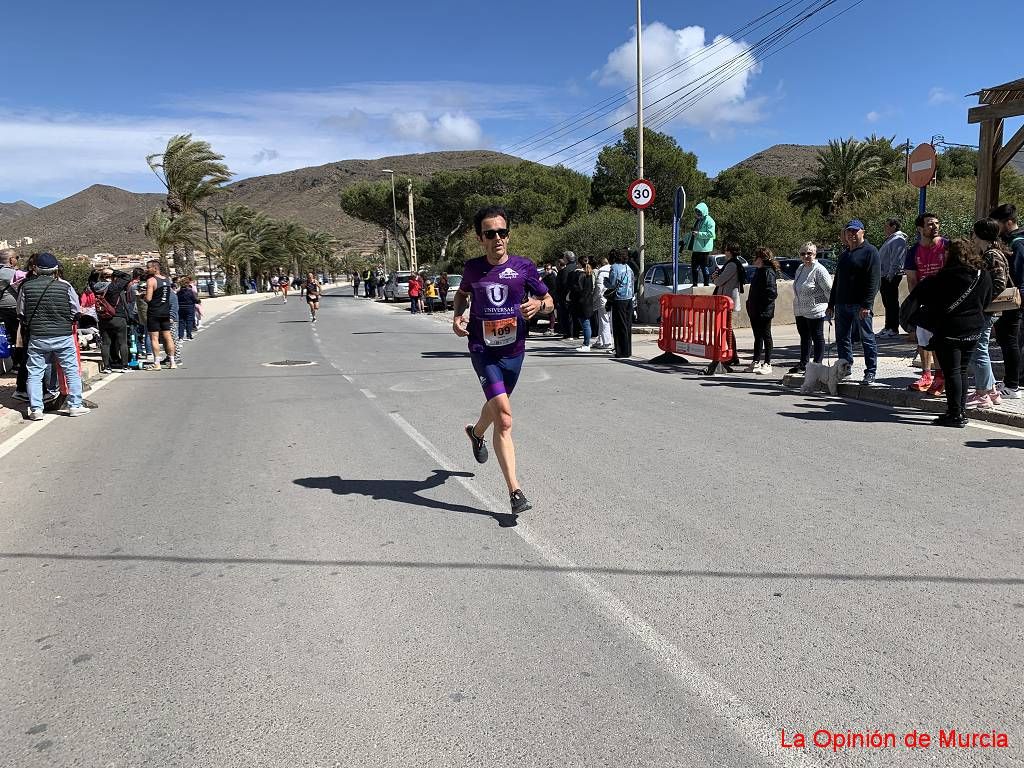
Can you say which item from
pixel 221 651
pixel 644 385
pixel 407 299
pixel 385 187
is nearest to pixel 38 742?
pixel 221 651

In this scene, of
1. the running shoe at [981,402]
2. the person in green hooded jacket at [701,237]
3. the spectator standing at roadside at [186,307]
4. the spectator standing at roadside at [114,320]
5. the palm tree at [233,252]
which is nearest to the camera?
the running shoe at [981,402]

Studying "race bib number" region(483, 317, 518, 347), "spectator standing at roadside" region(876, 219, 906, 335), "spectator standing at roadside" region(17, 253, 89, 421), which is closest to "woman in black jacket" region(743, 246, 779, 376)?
"spectator standing at roadside" region(876, 219, 906, 335)

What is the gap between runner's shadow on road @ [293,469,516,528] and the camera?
215 inches

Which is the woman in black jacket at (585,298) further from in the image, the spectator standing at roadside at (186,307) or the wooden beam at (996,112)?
the spectator standing at roadside at (186,307)

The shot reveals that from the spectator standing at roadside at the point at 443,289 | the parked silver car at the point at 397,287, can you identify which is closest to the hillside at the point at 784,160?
the parked silver car at the point at 397,287

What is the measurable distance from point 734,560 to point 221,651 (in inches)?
102

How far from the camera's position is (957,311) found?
24.3 feet

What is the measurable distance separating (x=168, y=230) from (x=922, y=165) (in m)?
43.5

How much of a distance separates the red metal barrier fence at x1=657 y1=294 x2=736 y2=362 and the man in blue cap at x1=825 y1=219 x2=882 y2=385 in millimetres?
2429

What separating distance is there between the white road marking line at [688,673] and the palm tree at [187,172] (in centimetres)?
4741

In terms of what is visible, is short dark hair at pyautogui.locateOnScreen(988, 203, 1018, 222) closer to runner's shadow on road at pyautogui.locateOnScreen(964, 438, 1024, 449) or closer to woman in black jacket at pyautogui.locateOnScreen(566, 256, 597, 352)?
runner's shadow on road at pyautogui.locateOnScreen(964, 438, 1024, 449)

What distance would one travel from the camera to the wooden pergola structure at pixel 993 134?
481 inches

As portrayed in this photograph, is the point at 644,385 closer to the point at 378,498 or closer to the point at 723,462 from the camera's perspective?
the point at 723,462

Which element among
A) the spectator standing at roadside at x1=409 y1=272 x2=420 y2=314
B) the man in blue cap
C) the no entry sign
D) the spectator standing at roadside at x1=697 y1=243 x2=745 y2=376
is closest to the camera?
the man in blue cap
